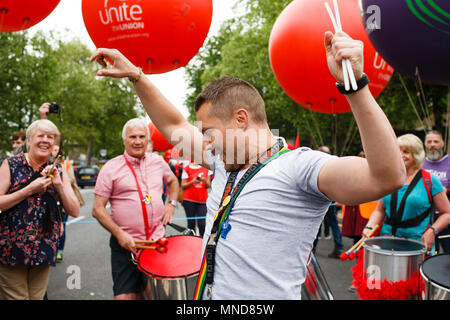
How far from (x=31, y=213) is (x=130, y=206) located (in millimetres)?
741

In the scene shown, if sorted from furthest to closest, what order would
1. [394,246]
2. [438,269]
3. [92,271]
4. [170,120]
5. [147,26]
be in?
[92,271] < [394,246] < [147,26] < [438,269] < [170,120]

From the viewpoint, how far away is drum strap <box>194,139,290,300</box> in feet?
4.38

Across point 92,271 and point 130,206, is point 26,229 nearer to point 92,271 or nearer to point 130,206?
point 130,206

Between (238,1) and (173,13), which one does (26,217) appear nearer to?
(173,13)

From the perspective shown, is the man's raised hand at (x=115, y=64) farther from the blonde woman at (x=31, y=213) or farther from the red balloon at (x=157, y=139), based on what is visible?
the red balloon at (x=157, y=139)

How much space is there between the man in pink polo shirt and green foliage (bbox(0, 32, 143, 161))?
416 cm

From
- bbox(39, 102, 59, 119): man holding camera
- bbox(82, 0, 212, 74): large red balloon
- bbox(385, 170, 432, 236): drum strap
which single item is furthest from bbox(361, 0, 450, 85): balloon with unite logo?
bbox(39, 102, 59, 119): man holding camera

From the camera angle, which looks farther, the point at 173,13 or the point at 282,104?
the point at 282,104

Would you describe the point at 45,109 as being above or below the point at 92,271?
above

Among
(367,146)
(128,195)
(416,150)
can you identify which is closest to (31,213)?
(128,195)

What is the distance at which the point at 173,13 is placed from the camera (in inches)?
108

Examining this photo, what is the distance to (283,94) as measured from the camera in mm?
15344
